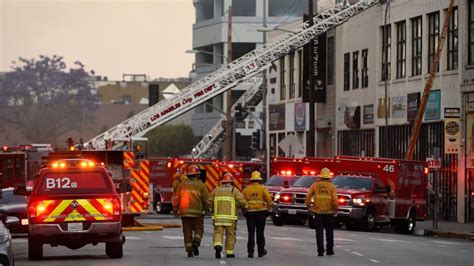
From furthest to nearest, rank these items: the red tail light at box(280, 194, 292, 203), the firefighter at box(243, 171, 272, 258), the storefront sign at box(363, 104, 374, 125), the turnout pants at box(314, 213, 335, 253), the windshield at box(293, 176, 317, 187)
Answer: the storefront sign at box(363, 104, 374, 125) < the windshield at box(293, 176, 317, 187) < the red tail light at box(280, 194, 292, 203) < the turnout pants at box(314, 213, 335, 253) < the firefighter at box(243, 171, 272, 258)

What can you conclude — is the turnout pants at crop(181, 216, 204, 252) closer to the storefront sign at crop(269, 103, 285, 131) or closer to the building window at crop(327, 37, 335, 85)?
the building window at crop(327, 37, 335, 85)

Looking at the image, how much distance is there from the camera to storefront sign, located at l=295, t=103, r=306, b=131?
257 feet

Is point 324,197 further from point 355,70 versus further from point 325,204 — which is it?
point 355,70

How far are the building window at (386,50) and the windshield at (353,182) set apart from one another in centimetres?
1928

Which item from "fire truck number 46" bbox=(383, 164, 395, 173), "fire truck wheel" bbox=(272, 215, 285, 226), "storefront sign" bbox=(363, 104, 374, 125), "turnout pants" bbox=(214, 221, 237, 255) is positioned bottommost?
"fire truck wheel" bbox=(272, 215, 285, 226)

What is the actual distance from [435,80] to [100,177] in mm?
32999

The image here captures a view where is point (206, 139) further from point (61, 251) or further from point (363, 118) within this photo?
point (61, 251)

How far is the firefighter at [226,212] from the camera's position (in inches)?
1181

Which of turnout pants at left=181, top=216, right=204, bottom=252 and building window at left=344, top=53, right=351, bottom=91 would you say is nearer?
turnout pants at left=181, top=216, right=204, bottom=252

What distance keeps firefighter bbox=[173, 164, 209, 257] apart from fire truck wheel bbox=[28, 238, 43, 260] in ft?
9.36

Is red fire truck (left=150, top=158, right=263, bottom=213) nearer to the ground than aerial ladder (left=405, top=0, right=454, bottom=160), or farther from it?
nearer to the ground

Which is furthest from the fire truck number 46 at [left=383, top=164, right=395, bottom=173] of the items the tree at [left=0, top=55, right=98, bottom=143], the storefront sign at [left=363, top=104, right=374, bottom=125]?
the tree at [left=0, top=55, right=98, bottom=143]

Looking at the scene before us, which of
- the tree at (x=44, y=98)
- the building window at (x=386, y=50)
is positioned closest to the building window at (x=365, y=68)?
the building window at (x=386, y=50)

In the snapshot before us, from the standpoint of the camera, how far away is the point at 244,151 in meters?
114
